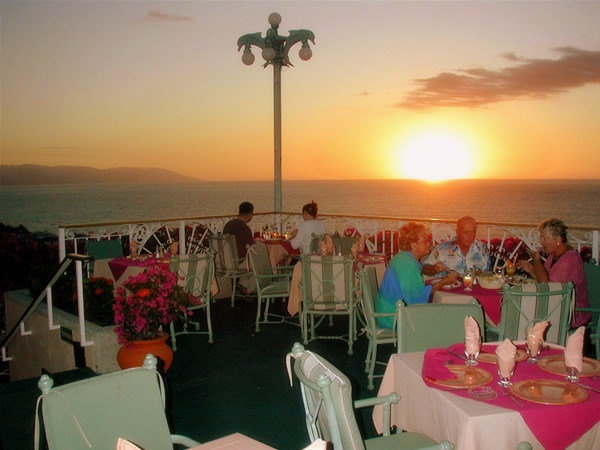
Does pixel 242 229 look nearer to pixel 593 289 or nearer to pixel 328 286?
pixel 328 286

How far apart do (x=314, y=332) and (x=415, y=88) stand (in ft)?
31.2

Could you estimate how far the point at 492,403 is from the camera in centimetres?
194

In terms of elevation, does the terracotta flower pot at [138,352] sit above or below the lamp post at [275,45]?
below

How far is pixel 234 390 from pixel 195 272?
4.84 feet

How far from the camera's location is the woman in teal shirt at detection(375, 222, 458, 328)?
3.70m

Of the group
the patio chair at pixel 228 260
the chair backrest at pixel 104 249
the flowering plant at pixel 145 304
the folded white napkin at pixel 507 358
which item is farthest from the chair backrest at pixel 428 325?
the chair backrest at pixel 104 249

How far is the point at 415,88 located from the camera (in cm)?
1326

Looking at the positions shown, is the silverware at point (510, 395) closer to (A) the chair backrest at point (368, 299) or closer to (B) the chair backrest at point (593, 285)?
(A) the chair backrest at point (368, 299)

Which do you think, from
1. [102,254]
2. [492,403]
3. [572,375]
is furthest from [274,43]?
[492,403]

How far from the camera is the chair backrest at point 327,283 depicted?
15.8 feet

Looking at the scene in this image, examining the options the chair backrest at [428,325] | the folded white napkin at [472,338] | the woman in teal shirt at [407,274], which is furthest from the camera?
the woman in teal shirt at [407,274]

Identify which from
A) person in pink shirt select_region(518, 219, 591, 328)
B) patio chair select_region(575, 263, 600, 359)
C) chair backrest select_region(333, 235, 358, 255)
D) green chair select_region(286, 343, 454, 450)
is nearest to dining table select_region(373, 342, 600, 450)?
green chair select_region(286, 343, 454, 450)

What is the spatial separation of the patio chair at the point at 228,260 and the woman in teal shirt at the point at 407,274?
288cm

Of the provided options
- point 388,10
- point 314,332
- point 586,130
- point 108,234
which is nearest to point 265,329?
point 314,332
